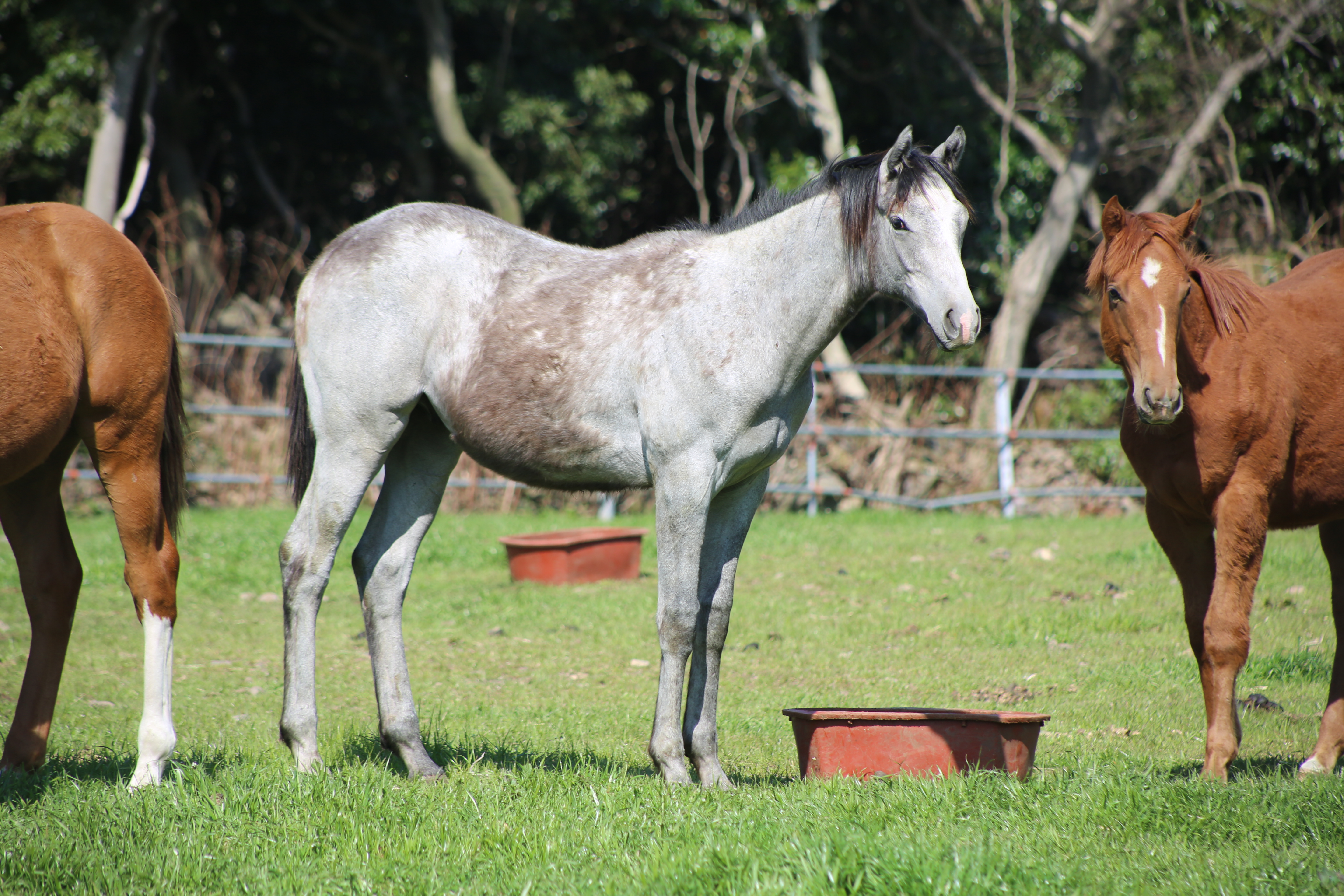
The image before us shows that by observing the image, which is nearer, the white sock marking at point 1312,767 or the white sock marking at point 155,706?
the white sock marking at point 155,706

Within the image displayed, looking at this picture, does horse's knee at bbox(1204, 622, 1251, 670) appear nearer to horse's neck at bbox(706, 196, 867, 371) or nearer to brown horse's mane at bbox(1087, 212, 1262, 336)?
brown horse's mane at bbox(1087, 212, 1262, 336)

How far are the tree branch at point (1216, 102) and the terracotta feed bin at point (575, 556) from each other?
9242mm

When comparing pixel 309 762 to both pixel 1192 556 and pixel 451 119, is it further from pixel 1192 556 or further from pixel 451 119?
pixel 451 119

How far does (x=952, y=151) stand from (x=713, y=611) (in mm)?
1946

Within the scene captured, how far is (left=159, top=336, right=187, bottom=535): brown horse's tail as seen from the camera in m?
3.98

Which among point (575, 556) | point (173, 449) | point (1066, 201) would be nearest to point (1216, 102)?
point (1066, 201)

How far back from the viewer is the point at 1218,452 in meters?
3.85

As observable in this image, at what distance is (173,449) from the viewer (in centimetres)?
402

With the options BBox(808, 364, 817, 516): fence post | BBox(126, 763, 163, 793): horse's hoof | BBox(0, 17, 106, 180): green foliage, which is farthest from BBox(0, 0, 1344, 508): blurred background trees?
BBox(126, 763, 163, 793): horse's hoof

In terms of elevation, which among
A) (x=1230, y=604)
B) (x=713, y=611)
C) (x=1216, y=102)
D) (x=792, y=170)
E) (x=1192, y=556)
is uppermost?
(x=1216, y=102)

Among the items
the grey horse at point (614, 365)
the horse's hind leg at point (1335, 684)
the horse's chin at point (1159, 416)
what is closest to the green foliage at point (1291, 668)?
the horse's hind leg at point (1335, 684)

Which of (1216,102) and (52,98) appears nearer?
(52,98)

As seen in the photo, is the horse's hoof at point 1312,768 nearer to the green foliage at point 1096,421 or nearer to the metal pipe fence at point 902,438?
the metal pipe fence at point 902,438

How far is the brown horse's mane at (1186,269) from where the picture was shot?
3.88 metres
